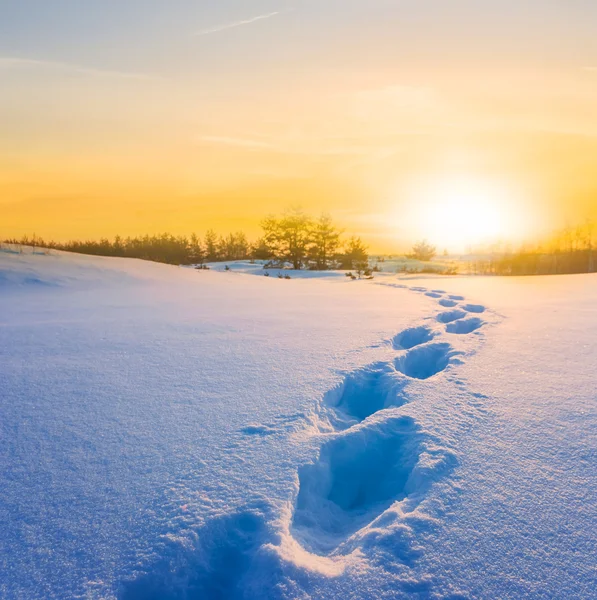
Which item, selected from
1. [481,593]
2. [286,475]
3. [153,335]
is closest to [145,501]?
[286,475]

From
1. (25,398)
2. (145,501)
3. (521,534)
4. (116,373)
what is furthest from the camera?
(116,373)

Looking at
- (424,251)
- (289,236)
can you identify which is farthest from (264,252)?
(424,251)

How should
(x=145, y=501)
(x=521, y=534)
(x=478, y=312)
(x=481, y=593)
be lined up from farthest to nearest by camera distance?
(x=478, y=312), (x=145, y=501), (x=521, y=534), (x=481, y=593)

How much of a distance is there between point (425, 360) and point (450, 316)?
6.42ft

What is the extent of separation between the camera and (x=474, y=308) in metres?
5.12

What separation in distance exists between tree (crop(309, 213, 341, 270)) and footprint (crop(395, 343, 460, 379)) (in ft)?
68.6

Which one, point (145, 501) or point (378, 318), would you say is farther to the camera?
point (378, 318)

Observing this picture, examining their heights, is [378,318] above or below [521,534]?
above

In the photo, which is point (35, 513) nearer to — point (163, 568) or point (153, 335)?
point (163, 568)

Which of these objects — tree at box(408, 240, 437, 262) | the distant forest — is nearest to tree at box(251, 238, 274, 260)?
the distant forest

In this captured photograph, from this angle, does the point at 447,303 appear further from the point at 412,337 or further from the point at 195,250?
the point at 195,250

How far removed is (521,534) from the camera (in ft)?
3.59

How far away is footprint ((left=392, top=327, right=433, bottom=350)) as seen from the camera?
3.49 meters

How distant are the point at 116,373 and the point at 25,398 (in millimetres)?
474
